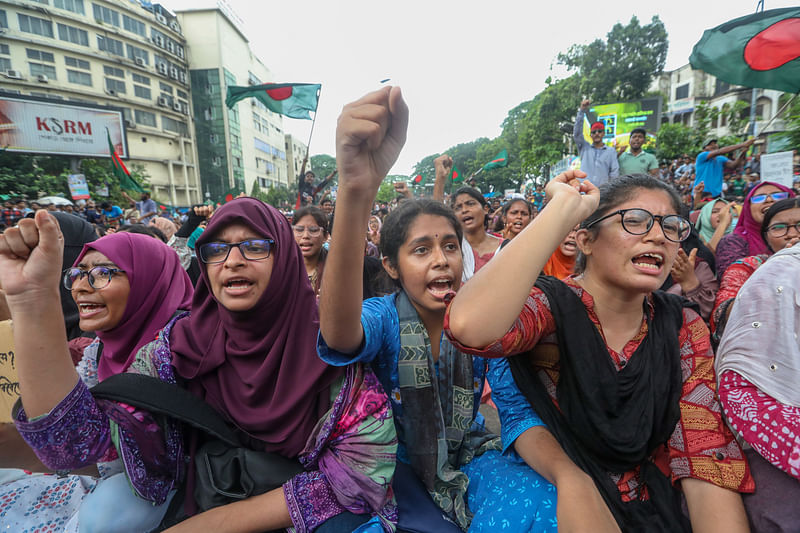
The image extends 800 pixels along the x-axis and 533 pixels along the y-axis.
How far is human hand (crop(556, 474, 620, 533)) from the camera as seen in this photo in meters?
1.14

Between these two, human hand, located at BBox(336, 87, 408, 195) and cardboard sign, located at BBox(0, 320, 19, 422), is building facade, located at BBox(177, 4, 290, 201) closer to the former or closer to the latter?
cardboard sign, located at BBox(0, 320, 19, 422)

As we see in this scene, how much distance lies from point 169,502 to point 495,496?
4.21 feet

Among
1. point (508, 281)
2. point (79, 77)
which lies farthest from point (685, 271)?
point (79, 77)

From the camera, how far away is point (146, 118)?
37875 millimetres

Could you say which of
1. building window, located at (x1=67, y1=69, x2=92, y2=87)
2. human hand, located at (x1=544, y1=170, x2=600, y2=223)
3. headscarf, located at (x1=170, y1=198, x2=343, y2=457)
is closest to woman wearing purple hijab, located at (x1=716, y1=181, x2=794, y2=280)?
human hand, located at (x1=544, y1=170, x2=600, y2=223)

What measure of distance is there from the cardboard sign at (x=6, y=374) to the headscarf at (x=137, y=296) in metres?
0.84

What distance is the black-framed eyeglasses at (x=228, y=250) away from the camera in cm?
158

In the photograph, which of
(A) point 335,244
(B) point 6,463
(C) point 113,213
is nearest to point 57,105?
(C) point 113,213

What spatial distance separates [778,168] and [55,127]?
3381 centimetres

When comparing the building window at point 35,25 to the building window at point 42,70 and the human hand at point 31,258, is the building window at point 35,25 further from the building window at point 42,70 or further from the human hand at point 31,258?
the human hand at point 31,258

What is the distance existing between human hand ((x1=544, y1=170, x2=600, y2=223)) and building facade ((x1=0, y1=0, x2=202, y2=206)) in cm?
3394

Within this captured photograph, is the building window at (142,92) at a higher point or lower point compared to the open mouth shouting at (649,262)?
higher

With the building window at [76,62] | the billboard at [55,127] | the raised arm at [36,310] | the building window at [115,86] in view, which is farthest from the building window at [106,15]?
the raised arm at [36,310]

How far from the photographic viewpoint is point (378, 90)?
107 cm
